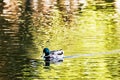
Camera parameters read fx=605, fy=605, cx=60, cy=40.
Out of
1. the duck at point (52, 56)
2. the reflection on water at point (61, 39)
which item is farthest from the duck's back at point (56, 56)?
the reflection on water at point (61, 39)

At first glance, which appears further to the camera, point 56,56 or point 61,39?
point 61,39

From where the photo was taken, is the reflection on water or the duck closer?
the reflection on water

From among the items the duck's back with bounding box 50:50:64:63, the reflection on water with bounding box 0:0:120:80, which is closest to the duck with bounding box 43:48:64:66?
the duck's back with bounding box 50:50:64:63

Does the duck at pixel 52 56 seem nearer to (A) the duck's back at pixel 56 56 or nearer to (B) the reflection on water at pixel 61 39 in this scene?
(A) the duck's back at pixel 56 56

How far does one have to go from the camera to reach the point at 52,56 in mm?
32344

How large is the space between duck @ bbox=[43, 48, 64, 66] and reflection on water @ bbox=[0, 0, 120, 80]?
0.39m

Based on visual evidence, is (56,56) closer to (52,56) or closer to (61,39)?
(52,56)

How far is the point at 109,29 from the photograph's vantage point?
131 ft

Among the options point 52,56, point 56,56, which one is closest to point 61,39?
point 52,56

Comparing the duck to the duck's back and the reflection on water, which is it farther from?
the reflection on water

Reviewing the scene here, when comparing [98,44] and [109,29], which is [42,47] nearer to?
[98,44]

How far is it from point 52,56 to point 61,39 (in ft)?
15.8

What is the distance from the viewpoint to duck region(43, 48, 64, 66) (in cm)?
3173

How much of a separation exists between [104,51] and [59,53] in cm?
289
